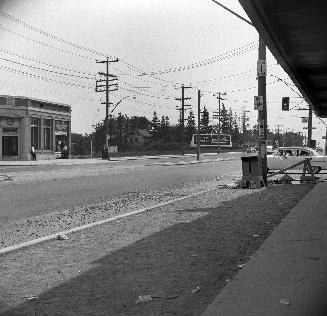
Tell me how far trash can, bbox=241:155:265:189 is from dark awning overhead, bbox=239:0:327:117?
4.26 metres

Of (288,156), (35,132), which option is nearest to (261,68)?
(288,156)

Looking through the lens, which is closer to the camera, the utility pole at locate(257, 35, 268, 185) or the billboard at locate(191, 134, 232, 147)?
the utility pole at locate(257, 35, 268, 185)

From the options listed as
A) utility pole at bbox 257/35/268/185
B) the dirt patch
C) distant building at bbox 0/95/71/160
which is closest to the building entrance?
distant building at bbox 0/95/71/160

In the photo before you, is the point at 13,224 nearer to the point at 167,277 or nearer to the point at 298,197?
the point at 167,277

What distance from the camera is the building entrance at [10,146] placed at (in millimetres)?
57188

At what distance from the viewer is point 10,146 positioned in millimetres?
57531

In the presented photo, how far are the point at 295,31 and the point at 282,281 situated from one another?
18.9 feet

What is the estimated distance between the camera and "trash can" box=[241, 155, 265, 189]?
1923cm

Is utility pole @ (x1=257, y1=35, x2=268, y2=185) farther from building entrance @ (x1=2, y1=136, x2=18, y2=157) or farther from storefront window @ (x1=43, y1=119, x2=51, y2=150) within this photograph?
storefront window @ (x1=43, y1=119, x2=51, y2=150)

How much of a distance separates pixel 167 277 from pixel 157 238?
267 centimetres

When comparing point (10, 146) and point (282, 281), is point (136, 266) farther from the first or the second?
point (10, 146)

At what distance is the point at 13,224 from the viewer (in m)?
10.8

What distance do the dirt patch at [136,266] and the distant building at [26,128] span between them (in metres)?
48.0

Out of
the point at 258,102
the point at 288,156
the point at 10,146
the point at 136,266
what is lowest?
the point at 136,266
